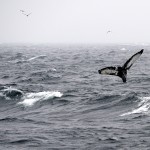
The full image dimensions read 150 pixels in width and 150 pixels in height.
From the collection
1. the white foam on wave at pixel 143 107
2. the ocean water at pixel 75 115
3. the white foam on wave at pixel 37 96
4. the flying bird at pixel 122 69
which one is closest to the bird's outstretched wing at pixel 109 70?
the flying bird at pixel 122 69

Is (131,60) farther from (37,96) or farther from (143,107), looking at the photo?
(37,96)

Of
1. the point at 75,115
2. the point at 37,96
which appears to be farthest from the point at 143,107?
the point at 37,96

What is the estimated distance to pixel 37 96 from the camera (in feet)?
174

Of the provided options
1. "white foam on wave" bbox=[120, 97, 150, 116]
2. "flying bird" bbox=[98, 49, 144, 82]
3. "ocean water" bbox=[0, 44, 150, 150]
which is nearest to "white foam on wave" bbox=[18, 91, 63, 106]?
"ocean water" bbox=[0, 44, 150, 150]

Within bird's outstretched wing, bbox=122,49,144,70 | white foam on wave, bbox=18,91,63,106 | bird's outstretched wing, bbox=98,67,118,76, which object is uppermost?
bird's outstretched wing, bbox=122,49,144,70

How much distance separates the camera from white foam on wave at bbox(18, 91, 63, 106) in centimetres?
4968

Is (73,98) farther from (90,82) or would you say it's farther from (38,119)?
(90,82)

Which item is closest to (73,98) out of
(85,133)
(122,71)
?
(85,133)

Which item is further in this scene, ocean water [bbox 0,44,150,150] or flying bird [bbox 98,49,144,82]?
ocean water [bbox 0,44,150,150]

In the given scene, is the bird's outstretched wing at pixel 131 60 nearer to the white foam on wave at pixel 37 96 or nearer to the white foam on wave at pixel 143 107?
the white foam on wave at pixel 143 107

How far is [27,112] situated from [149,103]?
14.9 meters

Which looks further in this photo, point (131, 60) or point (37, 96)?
point (37, 96)

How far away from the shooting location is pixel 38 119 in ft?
133

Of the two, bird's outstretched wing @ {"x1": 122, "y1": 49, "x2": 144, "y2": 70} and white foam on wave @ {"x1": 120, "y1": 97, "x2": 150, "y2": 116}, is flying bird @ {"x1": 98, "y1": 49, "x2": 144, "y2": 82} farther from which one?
white foam on wave @ {"x1": 120, "y1": 97, "x2": 150, "y2": 116}
